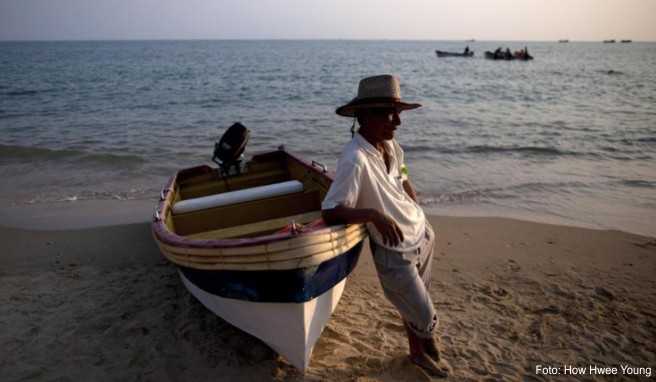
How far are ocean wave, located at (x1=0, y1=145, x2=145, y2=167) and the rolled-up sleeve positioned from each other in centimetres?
967

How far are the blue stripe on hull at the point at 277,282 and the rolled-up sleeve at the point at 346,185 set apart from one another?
518 mm

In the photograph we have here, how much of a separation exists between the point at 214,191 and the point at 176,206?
1136mm

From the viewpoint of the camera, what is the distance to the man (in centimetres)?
286

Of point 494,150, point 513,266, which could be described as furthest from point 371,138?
point 494,150

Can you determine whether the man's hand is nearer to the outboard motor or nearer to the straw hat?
the straw hat

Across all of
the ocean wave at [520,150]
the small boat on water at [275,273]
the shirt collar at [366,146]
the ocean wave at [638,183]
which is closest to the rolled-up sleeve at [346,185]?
the shirt collar at [366,146]

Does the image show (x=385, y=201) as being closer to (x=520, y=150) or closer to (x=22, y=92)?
(x=520, y=150)

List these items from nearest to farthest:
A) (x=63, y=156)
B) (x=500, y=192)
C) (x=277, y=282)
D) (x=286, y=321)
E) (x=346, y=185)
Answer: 1. (x=346, y=185)
2. (x=277, y=282)
3. (x=286, y=321)
4. (x=500, y=192)
5. (x=63, y=156)

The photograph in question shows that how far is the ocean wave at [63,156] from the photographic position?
37.3 ft

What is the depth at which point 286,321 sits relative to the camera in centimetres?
321

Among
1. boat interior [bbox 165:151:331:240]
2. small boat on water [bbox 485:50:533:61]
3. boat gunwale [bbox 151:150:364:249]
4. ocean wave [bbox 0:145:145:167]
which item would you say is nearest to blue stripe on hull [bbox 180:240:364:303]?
boat gunwale [bbox 151:150:364:249]

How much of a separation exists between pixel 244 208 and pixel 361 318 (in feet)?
6.15

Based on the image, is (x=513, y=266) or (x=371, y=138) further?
(x=513, y=266)

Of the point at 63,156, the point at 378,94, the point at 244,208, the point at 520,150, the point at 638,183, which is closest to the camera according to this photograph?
the point at 378,94
